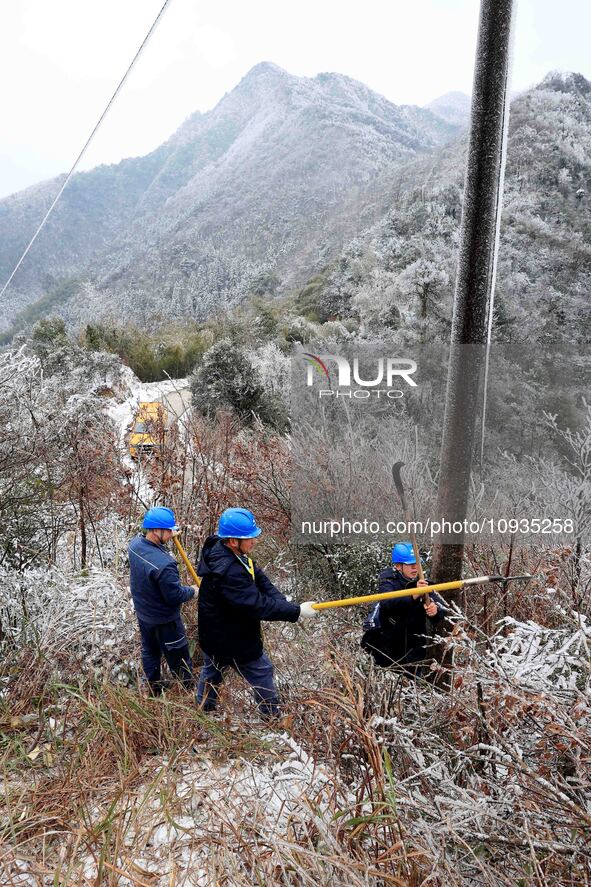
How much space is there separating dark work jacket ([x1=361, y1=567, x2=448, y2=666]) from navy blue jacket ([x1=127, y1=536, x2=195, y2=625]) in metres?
1.21

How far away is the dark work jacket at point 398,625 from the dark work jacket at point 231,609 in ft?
1.74

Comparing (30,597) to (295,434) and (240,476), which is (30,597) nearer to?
(240,476)

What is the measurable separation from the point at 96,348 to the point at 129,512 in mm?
20503

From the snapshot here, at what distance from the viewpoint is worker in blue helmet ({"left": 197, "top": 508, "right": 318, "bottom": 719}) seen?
122 inches

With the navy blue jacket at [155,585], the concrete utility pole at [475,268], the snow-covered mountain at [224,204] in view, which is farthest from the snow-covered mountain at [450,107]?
the navy blue jacket at [155,585]

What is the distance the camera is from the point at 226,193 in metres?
85.2

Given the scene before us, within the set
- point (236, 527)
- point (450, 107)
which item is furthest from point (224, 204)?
point (236, 527)

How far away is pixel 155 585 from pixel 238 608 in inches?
30.2

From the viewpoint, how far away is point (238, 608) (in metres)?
3.08

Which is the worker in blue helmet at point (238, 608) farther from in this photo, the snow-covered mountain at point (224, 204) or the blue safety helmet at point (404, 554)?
the snow-covered mountain at point (224, 204)

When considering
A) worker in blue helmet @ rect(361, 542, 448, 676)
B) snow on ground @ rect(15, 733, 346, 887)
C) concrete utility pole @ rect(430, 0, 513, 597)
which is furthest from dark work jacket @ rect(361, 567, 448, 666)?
snow on ground @ rect(15, 733, 346, 887)

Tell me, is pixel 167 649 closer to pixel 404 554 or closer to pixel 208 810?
pixel 208 810

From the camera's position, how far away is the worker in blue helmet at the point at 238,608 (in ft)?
10.2

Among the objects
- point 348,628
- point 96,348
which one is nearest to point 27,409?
point 348,628
